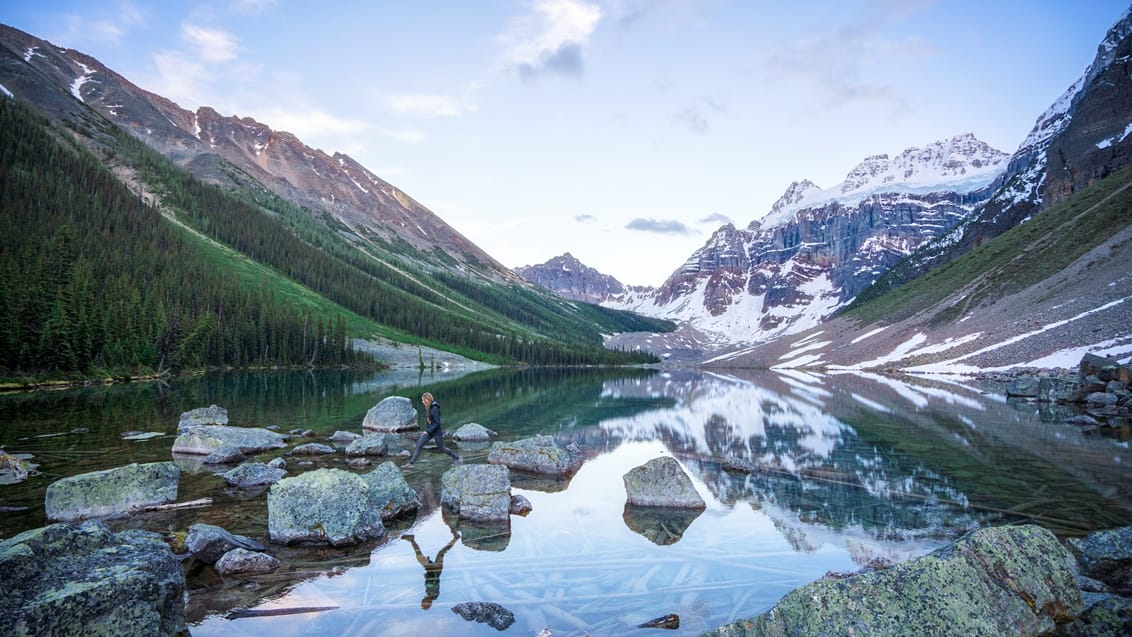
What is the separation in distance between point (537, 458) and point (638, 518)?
25.0 feet

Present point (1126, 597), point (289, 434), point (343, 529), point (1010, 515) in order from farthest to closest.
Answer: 1. point (289, 434)
2. point (1010, 515)
3. point (343, 529)
4. point (1126, 597)

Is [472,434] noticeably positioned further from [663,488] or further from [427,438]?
[663,488]

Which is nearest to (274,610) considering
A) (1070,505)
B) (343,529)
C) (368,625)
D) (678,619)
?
(368,625)

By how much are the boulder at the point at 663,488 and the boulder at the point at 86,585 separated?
12486mm

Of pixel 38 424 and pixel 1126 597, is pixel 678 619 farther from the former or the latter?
pixel 38 424

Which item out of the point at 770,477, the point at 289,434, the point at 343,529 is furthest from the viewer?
the point at 289,434

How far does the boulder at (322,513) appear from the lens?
45.2ft

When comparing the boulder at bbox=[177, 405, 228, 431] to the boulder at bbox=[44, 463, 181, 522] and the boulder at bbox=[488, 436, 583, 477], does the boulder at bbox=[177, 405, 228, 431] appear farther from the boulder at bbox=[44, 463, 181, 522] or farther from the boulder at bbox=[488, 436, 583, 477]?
the boulder at bbox=[488, 436, 583, 477]

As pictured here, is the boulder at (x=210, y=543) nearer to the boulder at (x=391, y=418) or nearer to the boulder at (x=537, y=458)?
the boulder at (x=537, y=458)

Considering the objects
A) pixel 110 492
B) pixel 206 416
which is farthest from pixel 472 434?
pixel 110 492

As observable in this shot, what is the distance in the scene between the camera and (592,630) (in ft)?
31.1

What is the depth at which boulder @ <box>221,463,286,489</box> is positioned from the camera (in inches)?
762

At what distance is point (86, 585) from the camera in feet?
24.6

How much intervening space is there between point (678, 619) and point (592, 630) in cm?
152
